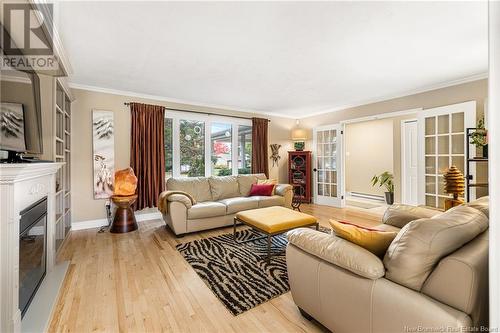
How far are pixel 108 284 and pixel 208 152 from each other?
3234mm

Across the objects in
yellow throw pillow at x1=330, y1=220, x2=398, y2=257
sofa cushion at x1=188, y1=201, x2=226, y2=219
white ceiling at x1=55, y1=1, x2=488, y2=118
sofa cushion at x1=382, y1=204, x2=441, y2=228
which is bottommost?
sofa cushion at x1=188, y1=201, x2=226, y2=219

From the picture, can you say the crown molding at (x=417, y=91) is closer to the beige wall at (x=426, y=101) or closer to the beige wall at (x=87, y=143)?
the beige wall at (x=426, y=101)

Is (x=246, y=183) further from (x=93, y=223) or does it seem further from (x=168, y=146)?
(x=93, y=223)

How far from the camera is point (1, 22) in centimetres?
182

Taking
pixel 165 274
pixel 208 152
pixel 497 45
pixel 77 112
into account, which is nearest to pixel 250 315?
pixel 165 274

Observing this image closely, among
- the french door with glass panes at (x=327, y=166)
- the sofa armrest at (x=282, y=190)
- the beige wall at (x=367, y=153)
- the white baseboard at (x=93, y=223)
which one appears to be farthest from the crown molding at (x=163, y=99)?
the beige wall at (x=367, y=153)

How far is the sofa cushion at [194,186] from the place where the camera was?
4008 millimetres

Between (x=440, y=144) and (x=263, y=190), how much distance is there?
3121 mm

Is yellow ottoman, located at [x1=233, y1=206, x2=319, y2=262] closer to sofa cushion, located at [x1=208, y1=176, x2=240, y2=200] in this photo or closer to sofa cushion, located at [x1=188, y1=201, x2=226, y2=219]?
sofa cushion, located at [x1=188, y1=201, x2=226, y2=219]

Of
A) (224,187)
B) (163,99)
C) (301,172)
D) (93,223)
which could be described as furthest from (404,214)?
(93,223)

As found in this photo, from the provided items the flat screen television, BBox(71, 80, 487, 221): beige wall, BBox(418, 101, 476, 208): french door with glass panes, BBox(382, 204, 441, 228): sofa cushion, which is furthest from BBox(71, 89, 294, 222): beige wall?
BBox(418, 101, 476, 208): french door with glass panes

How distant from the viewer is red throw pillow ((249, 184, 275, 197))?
14.8 ft

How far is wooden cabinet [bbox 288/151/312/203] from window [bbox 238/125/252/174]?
1195mm

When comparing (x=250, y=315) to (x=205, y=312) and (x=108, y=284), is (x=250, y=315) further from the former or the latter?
(x=108, y=284)
